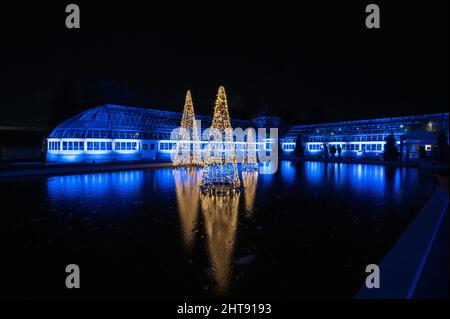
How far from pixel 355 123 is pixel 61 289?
2151 inches

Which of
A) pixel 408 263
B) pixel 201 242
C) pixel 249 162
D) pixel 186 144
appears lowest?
pixel 201 242

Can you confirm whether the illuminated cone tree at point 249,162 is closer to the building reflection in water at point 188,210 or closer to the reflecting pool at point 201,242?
the building reflection in water at point 188,210

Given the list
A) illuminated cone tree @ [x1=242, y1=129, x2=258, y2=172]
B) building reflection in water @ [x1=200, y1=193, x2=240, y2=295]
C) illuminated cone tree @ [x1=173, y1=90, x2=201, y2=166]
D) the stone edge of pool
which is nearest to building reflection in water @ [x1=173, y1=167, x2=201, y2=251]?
building reflection in water @ [x1=200, y1=193, x2=240, y2=295]

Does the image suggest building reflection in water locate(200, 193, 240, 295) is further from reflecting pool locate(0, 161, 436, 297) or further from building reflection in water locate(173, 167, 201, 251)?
building reflection in water locate(173, 167, 201, 251)

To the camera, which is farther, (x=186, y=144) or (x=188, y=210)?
(x=186, y=144)

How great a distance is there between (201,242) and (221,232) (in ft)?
3.16

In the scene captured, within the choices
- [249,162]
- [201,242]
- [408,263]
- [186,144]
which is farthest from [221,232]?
[186,144]

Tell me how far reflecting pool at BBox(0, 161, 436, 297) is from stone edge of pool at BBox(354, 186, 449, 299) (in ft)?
1.76

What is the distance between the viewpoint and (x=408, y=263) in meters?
4.67

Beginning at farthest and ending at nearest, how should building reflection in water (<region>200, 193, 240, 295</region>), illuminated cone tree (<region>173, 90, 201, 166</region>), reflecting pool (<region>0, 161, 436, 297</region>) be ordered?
1. illuminated cone tree (<region>173, 90, 201, 166</region>)
2. building reflection in water (<region>200, 193, 240, 295</region>)
3. reflecting pool (<region>0, 161, 436, 297</region>)

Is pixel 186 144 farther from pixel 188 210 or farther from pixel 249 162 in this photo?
pixel 188 210

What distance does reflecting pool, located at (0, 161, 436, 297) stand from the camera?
4859 mm

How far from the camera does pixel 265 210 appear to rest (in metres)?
10.4

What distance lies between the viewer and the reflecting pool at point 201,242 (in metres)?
4.86
